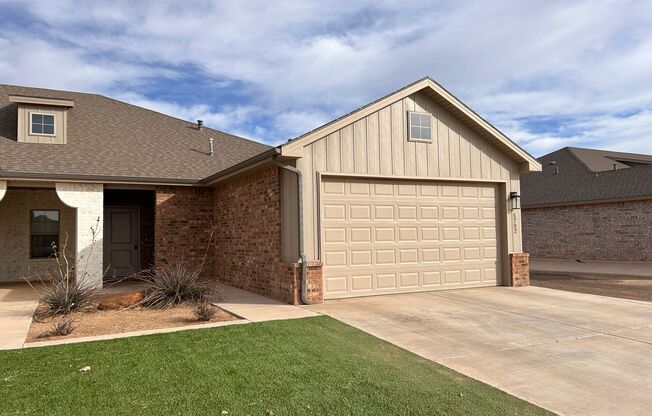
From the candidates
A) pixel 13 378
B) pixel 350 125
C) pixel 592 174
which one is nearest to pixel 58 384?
pixel 13 378

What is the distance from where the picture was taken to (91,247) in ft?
40.0

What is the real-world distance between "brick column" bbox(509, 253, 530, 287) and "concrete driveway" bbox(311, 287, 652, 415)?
44.9 inches

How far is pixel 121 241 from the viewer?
1545 cm

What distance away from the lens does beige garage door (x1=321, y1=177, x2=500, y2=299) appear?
988 cm

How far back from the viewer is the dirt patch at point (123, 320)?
6840 mm

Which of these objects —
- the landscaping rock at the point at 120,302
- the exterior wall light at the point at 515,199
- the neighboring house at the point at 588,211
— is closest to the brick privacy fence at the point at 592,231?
the neighboring house at the point at 588,211

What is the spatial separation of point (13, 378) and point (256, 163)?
6288 millimetres

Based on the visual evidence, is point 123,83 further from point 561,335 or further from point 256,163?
point 561,335

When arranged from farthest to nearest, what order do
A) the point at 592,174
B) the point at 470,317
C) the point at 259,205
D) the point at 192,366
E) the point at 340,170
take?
the point at 592,174, the point at 259,205, the point at 340,170, the point at 470,317, the point at 192,366

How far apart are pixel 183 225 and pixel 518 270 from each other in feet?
30.0

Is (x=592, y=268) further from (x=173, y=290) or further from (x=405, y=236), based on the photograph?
(x=173, y=290)

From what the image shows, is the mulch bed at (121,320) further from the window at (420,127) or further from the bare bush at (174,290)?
the window at (420,127)

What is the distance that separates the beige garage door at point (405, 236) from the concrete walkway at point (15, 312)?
529 centimetres

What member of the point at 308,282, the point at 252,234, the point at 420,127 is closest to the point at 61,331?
the point at 308,282
